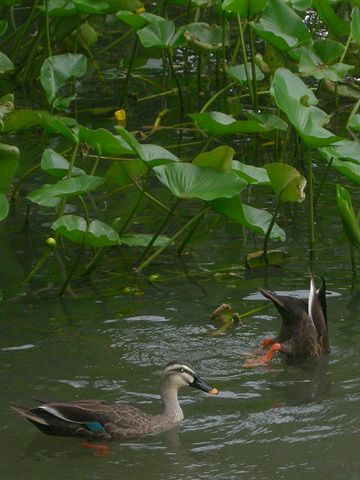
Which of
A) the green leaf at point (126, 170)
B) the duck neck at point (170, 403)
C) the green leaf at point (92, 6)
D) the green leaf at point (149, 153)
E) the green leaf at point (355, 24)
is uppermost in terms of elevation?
the green leaf at point (355, 24)

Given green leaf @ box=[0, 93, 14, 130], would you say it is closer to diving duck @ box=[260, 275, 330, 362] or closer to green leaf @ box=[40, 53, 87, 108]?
green leaf @ box=[40, 53, 87, 108]

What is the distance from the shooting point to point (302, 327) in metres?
6.69

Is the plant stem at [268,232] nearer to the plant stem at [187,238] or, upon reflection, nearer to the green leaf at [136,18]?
the plant stem at [187,238]

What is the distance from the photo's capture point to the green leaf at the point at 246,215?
724cm

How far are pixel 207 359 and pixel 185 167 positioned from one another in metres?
1.08

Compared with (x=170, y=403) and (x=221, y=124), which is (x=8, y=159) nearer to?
(x=221, y=124)

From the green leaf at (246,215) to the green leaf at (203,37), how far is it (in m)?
2.13

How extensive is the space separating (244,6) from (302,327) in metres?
2.56

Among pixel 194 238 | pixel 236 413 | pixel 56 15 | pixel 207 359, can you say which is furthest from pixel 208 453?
pixel 56 15

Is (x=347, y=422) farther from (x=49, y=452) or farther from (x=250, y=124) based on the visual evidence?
(x=250, y=124)

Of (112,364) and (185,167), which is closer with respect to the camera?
(112,364)

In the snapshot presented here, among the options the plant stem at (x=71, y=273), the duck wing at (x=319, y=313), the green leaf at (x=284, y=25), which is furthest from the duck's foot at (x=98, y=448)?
the green leaf at (x=284, y=25)

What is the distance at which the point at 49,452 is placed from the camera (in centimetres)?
564

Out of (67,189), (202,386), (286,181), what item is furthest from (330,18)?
(202,386)
